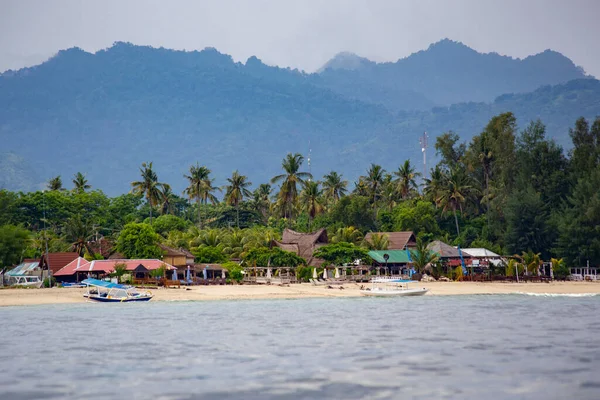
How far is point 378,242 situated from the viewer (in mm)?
75812

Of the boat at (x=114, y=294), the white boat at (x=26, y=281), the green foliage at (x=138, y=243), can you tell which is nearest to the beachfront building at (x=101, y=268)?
the white boat at (x=26, y=281)

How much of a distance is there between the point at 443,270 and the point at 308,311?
110ft

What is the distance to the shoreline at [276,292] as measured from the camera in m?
46.4

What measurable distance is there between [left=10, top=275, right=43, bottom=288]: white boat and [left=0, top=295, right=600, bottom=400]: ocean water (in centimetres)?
2365

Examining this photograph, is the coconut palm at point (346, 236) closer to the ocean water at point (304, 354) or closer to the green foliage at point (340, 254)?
the green foliage at point (340, 254)

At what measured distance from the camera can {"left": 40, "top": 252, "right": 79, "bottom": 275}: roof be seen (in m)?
61.4

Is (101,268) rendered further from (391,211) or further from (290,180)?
(391,211)

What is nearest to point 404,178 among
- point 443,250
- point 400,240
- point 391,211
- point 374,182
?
point 374,182

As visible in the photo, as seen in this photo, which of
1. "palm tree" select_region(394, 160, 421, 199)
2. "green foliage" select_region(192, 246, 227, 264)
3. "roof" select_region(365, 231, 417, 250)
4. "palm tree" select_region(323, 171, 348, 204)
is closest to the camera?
"green foliage" select_region(192, 246, 227, 264)

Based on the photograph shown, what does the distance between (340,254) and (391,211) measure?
26.7 meters

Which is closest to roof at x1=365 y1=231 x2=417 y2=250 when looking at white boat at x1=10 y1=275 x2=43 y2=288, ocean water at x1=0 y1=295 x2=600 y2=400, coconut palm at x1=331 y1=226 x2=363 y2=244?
coconut palm at x1=331 y1=226 x2=363 y2=244

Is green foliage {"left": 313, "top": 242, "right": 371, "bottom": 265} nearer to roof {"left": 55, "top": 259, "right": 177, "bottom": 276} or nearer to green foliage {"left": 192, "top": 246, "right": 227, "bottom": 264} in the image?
green foliage {"left": 192, "top": 246, "right": 227, "bottom": 264}

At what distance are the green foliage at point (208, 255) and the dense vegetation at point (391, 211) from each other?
11 cm

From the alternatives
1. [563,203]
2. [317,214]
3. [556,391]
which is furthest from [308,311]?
[317,214]
